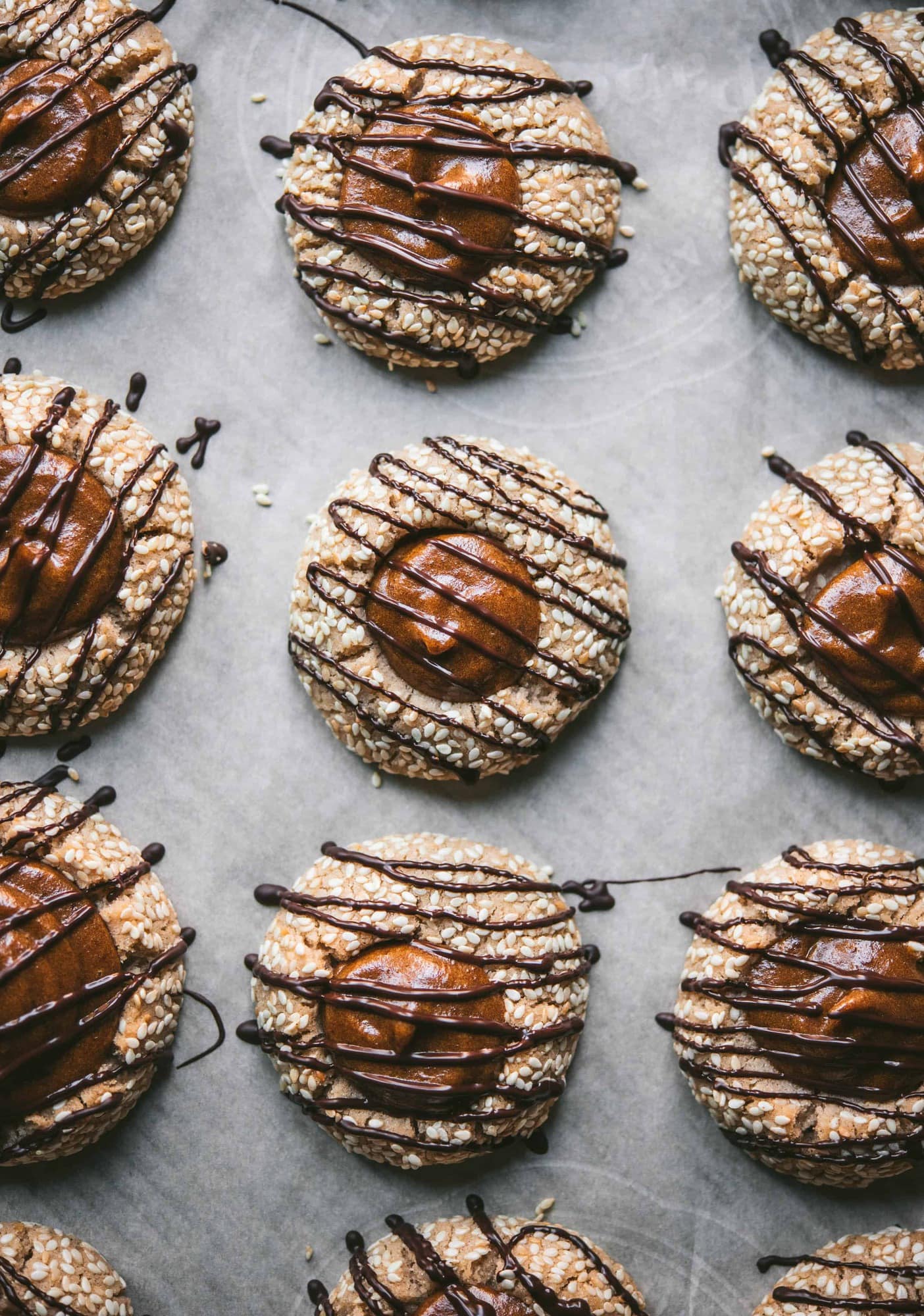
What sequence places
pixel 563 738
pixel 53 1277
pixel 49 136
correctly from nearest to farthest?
pixel 53 1277, pixel 49 136, pixel 563 738

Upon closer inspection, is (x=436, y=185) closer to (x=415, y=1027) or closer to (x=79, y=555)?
(x=79, y=555)

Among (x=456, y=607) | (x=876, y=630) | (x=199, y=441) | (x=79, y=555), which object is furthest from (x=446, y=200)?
(x=876, y=630)

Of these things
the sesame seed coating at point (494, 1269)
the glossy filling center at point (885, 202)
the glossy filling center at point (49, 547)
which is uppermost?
the glossy filling center at point (885, 202)

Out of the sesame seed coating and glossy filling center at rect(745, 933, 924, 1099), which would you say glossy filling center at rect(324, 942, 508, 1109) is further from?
glossy filling center at rect(745, 933, 924, 1099)

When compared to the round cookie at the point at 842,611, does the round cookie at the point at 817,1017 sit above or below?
below

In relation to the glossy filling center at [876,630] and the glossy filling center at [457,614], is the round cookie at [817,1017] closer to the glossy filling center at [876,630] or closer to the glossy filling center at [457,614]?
the glossy filling center at [876,630]

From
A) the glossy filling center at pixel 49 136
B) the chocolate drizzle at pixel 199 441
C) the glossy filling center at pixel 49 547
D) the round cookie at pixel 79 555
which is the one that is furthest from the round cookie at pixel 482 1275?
the glossy filling center at pixel 49 136

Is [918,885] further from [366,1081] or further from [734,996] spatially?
[366,1081]

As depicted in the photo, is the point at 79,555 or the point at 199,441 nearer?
the point at 79,555
